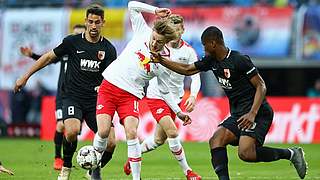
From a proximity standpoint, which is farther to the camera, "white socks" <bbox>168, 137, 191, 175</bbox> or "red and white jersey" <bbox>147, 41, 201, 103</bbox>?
"red and white jersey" <bbox>147, 41, 201, 103</bbox>

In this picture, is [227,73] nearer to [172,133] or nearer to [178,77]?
[172,133]

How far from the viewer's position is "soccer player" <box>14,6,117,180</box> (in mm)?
13562

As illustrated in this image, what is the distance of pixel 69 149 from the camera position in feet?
44.6

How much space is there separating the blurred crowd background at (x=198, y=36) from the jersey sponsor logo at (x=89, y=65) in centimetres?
1518

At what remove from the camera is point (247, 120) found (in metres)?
11.8

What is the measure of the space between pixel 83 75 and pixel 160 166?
420 centimetres

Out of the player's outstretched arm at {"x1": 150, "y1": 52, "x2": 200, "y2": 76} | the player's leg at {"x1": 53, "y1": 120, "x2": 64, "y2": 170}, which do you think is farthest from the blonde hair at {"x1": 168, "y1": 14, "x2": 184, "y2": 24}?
the player's leg at {"x1": 53, "y1": 120, "x2": 64, "y2": 170}

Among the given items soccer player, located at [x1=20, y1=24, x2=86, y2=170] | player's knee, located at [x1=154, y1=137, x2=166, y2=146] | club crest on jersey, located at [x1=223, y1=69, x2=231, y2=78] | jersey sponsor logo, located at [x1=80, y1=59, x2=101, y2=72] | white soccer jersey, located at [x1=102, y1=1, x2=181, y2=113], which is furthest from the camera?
soccer player, located at [x1=20, y1=24, x2=86, y2=170]

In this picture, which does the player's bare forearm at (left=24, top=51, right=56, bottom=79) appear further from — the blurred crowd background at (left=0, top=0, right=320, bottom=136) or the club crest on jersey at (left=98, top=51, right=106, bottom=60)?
the blurred crowd background at (left=0, top=0, right=320, bottom=136)

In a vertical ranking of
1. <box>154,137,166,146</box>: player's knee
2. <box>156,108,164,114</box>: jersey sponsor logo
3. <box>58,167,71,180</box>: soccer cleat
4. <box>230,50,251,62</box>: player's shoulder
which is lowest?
<box>154,137,166,146</box>: player's knee

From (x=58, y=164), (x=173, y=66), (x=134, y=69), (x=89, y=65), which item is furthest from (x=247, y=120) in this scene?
(x=58, y=164)

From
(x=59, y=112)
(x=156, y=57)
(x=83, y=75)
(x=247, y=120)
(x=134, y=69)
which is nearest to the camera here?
(x=247, y=120)

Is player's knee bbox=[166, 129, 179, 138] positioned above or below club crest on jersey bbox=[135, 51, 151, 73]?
below

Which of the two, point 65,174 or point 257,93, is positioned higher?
point 257,93
